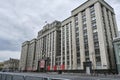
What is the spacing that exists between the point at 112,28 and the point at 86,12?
18.0 m

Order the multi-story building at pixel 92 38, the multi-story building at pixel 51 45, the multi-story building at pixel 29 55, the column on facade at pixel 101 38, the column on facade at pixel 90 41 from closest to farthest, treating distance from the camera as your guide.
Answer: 1. the column on facade at pixel 101 38
2. the multi-story building at pixel 92 38
3. the column on facade at pixel 90 41
4. the multi-story building at pixel 51 45
5. the multi-story building at pixel 29 55

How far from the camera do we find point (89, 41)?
65688mm

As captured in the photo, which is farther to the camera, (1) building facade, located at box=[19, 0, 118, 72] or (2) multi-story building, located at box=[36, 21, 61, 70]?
(2) multi-story building, located at box=[36, 21, 61, 70]

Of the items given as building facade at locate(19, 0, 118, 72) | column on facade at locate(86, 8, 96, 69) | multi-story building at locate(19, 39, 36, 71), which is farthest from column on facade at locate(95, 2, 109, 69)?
multi-story building at locate(19, 39, 36, 71)

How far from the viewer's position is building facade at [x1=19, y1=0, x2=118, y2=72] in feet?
196

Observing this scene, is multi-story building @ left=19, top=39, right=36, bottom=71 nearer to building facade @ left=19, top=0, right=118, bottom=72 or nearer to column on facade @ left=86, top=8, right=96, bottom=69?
building facade @ left=19, top=0, right=118, bottom=72

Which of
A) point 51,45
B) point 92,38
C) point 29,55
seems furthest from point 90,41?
point 29,55

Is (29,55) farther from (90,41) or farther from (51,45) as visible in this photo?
(90,41)

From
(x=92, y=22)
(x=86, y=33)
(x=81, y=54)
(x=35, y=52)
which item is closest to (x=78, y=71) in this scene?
(x=81, y=54)

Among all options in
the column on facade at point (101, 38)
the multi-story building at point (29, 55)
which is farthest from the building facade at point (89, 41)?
the multi-story building at point (29, 55)

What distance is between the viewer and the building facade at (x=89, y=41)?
5960 cm

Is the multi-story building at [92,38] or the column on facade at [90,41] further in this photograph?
the column on facade at [90,41]

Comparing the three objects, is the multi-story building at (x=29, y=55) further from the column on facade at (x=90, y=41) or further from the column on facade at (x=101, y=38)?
the column on facade at (x=101, y=38)

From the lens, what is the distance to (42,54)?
11081 cm
